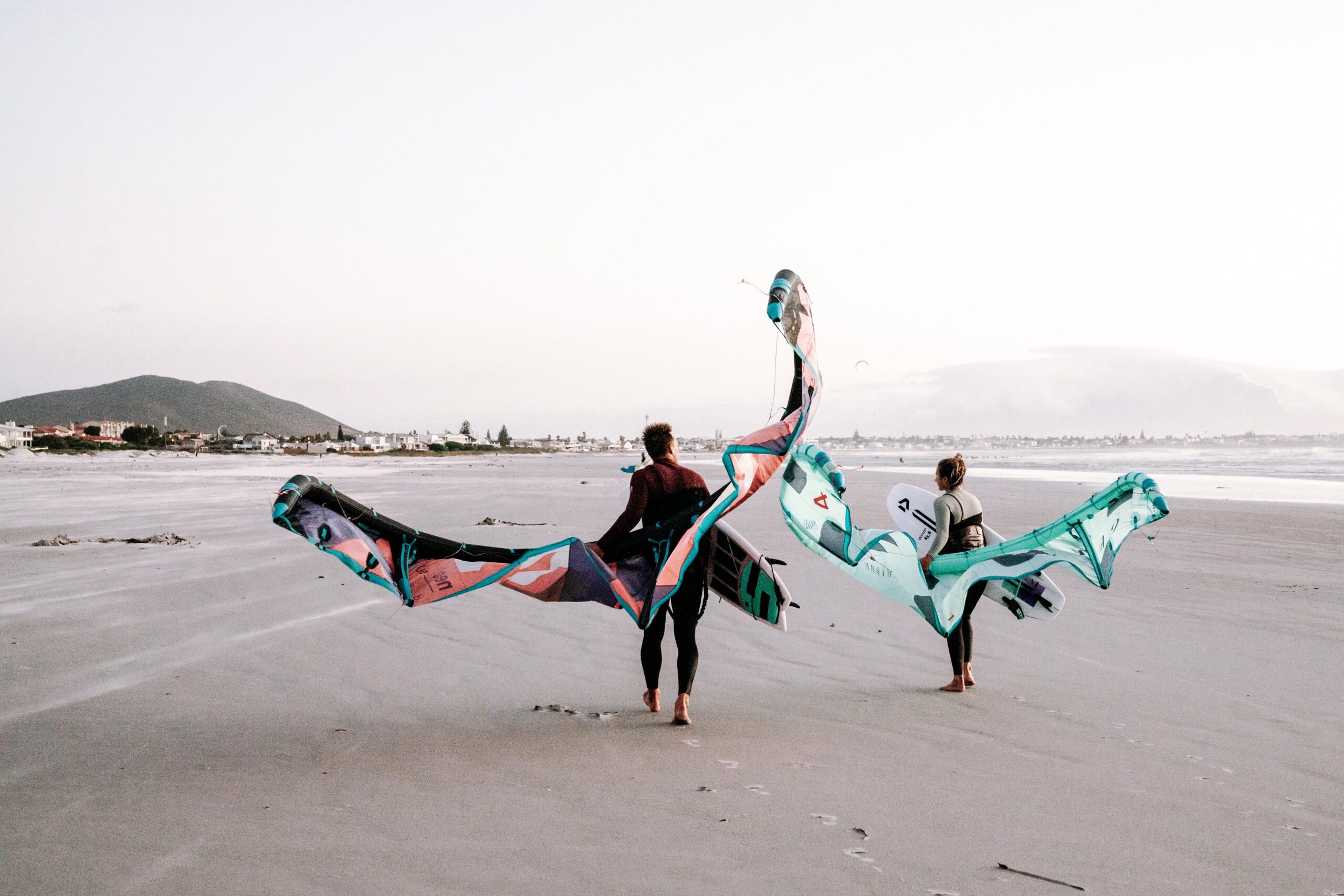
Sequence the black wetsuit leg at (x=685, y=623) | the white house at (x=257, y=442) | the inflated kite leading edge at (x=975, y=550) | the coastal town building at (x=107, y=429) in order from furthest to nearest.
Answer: the coastal town building at (x=107, y=429)
the white house at (x=257, y=442)
the inflated kite leading edge at (x=975, y=550)
the black wetsuit leg at (x=685, y=623)

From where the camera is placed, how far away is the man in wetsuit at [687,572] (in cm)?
502

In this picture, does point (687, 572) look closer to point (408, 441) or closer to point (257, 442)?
point (257, 442)

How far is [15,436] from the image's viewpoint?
289 feet

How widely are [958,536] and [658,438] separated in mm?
2243

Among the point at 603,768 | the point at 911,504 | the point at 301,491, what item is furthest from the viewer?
the point at 911,504

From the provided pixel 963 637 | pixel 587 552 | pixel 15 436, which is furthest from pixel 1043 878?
pixel 15 436

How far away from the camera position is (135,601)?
811cm

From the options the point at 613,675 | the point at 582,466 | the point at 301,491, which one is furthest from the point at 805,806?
the point at 582,466

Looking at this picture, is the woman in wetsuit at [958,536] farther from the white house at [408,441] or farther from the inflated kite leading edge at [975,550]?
the white house at [408,441]

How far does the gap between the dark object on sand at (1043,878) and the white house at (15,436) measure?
7917 centimetres

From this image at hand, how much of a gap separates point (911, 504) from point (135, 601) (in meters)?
7.26

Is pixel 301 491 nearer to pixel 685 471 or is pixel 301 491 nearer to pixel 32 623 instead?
pixel 685 471

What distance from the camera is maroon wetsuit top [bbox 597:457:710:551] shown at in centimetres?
506

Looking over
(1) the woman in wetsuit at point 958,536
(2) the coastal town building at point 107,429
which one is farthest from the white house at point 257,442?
(1) the woman in wetsuit at point 958,536
